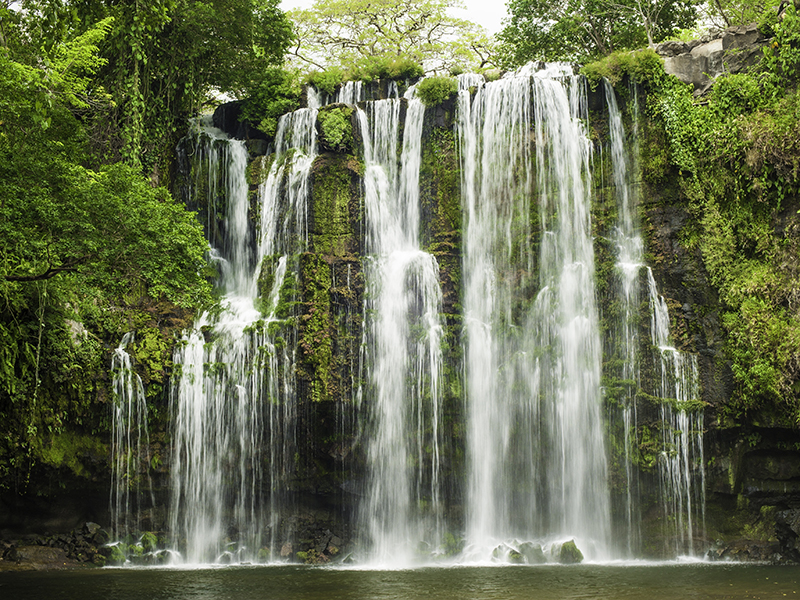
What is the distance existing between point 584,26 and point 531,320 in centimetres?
1432

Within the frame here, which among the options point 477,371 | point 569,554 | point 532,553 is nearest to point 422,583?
point 532,553

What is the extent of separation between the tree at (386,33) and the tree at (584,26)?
5.10 metres

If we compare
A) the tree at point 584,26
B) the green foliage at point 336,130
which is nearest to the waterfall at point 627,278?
the green foliage at point 336,130

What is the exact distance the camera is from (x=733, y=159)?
653 inches

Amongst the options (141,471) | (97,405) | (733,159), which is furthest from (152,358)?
(733,159)

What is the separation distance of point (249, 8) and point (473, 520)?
1675 cm

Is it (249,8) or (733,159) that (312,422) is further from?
(249,8)

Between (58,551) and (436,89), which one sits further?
(436,89)

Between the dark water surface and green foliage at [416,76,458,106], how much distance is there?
1246 cm

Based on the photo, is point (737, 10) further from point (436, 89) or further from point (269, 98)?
point (269, 98)

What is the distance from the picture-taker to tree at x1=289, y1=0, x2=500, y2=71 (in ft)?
107

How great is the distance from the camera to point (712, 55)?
18078mm

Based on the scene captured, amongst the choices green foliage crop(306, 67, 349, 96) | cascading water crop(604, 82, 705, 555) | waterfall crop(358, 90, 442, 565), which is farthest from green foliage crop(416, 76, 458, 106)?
cascading water crop(604, 82, 705, 555)

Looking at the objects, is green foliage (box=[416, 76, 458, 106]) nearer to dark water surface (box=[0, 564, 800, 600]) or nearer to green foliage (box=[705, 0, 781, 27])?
green foliage (box=[705, 0, 781, 27])
